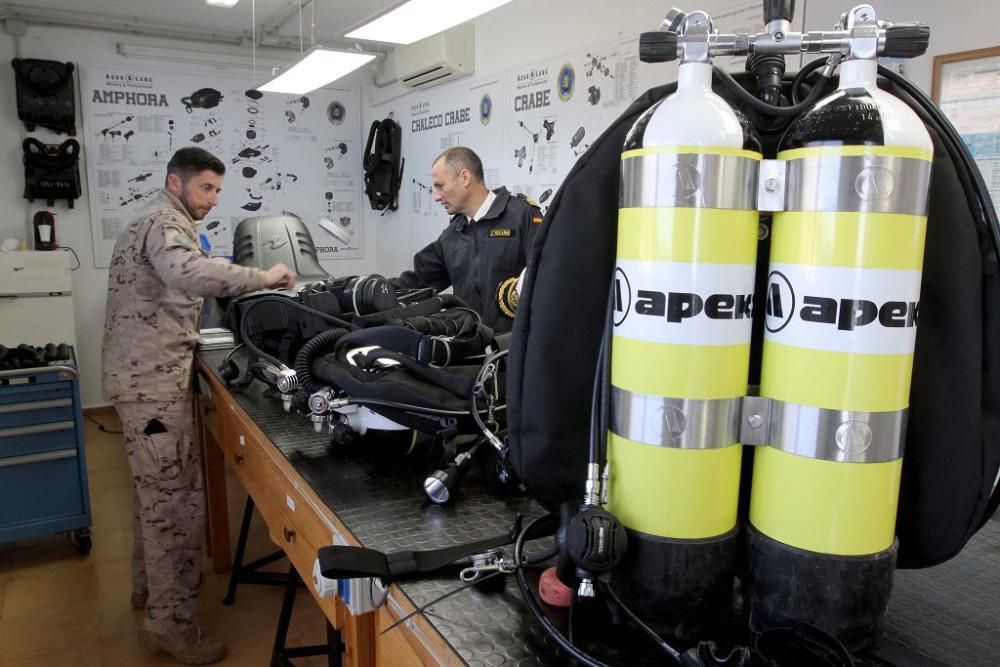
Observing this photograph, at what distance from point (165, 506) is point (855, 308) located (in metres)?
2.21

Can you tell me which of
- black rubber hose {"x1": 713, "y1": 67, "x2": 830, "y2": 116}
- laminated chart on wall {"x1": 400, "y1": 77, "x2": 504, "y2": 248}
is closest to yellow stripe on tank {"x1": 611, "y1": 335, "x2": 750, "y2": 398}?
black rubber hose {"x1": 713, "y1": 67, "x2": 830, "y2": 116}

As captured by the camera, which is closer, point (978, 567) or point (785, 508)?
point (785, 508)

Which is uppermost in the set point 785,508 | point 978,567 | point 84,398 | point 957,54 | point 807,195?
point 957,54

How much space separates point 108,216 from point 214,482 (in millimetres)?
3070

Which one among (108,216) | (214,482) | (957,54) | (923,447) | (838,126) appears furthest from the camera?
(108,216)

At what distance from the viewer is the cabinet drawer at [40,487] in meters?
2.73

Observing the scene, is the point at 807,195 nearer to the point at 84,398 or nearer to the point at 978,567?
the point at 978,567

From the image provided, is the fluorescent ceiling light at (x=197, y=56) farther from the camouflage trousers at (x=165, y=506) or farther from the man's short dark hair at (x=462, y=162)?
the camouflage trousers at (x=165, y=506)

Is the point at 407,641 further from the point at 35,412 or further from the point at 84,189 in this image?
the point at 84,189

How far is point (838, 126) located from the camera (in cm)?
58

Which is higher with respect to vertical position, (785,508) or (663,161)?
(663,161)

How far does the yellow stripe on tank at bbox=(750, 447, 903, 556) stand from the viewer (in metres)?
0.61

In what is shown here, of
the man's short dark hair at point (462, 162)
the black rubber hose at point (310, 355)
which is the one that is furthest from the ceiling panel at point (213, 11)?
the black rubber hose at point (310, 355)

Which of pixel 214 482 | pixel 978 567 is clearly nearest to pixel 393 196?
pixel 214 482
